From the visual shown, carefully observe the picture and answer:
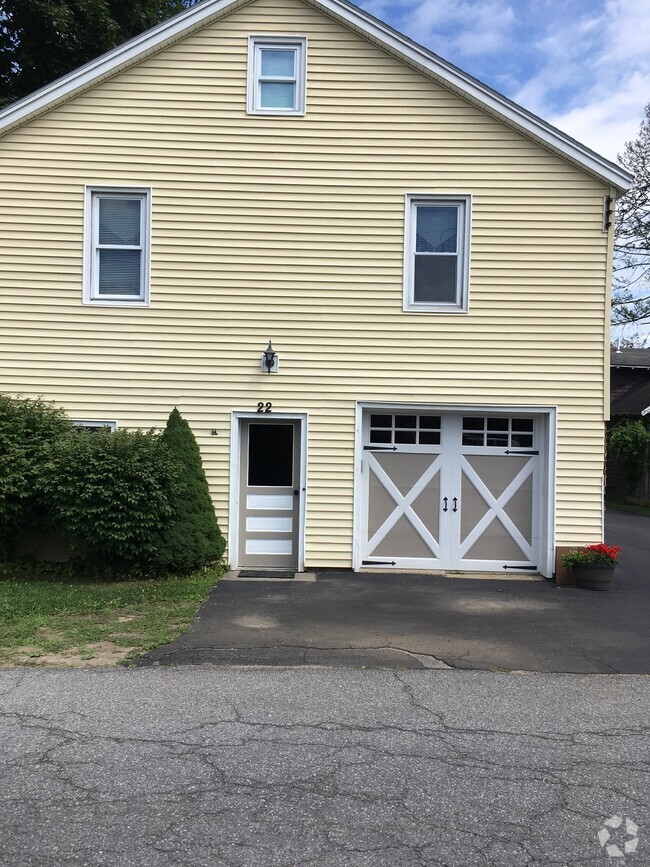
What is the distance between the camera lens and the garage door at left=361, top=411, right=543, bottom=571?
11.1 meters

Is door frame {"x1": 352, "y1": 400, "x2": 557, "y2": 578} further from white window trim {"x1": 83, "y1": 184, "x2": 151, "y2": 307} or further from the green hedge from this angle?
white window trim {"x1": 83, "y1": 184, "x2": 151, "y2": 307}

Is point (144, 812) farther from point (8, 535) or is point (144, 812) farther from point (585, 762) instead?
point (8, 535)

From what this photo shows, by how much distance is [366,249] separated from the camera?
10.9m

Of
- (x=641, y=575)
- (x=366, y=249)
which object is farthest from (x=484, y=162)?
(x=641, y=575)

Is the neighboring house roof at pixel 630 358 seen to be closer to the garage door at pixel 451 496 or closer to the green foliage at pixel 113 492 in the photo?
the garage door at pixel 451 496

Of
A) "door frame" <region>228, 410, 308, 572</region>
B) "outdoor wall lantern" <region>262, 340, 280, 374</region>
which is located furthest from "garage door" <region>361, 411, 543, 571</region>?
"outdoor wall lantern" <region>262, 340, 280, 374</region>

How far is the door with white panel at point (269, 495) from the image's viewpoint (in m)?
11.0

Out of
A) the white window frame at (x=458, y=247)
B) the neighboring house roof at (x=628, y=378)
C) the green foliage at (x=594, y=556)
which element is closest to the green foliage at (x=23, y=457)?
the white window frame at (x=458, y=247)

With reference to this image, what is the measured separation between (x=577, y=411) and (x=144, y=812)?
8.71 m

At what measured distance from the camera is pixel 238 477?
10.9 metres

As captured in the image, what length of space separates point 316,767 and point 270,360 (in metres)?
7.03

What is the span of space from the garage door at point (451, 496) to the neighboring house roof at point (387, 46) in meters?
3.88

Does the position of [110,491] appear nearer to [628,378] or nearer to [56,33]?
[56,33]

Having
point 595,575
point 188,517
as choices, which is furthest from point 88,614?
point 595,575
